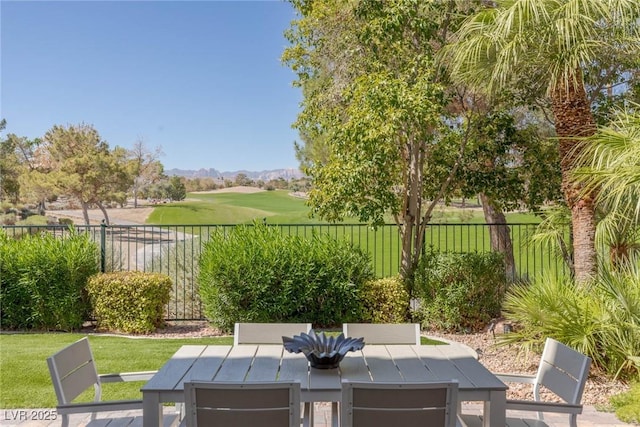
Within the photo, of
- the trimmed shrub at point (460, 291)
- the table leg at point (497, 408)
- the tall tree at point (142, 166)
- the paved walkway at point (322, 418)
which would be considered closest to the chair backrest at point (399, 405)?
the table leg at point (497, 408)

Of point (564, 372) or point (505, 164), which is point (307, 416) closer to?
point (564, 372)

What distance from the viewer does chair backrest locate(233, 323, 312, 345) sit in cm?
355

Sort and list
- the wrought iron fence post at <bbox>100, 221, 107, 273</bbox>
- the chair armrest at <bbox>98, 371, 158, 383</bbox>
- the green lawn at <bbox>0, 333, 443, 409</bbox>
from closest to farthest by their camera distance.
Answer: the chair armrest at <bbox>98, 371, 158, 383</bbox>
the green lawn at <bbox>0, 333, 443, 409</bbox>
the wrought iron fence post at <bbox>100, 221, 107, 273</bbox>

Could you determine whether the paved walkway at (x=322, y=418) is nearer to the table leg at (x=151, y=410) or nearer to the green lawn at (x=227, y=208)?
the table leg at (x=151, y=410)

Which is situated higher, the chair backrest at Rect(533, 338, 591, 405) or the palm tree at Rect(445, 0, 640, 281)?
the palm tree at Rect(445, 0, 640, 281)

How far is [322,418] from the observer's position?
12.6 feet

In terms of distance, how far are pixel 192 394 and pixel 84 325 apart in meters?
6.04

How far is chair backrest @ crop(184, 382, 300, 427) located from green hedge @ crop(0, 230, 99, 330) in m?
5.53

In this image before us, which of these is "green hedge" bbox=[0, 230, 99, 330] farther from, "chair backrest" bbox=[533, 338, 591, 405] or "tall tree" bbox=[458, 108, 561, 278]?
"chair backrest" bbox=[533, 338, 591, 405]

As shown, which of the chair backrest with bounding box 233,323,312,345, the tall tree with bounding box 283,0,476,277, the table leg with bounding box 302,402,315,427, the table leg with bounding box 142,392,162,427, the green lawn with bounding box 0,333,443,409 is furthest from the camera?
the tall tree with bounding box 283,0,476,277

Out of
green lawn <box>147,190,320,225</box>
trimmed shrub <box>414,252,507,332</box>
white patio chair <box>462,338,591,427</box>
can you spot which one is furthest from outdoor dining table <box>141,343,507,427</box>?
green lawn <box>147,190,320,225</box>

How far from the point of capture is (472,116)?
24.9 feet

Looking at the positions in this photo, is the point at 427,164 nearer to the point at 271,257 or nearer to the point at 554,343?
the point at 271,257

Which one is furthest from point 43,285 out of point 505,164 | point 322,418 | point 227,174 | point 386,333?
point 227,174
